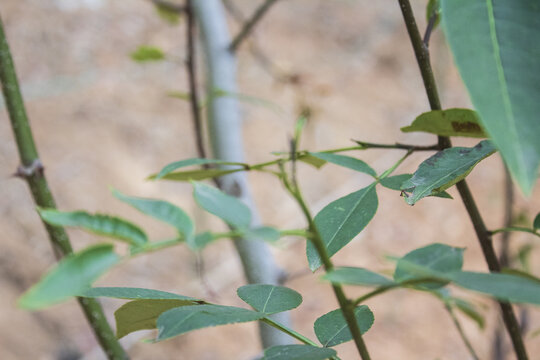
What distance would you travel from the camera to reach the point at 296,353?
25 centimetres

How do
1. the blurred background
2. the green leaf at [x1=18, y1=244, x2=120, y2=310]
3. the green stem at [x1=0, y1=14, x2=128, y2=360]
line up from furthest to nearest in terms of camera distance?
the blurred background, the green stem at [x1=0, y1=14, x2=128, y2=360], the green leaf at [x1=18, y1=244, x2=120, y2=310]

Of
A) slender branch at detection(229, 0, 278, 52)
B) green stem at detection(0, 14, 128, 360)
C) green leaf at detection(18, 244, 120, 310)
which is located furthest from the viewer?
slender branch at detection(229, 0, 278, 52)

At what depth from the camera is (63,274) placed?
6.1 inches

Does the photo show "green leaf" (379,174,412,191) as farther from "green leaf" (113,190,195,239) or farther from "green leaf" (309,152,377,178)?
→ "green leaf" (113,190,195,239)

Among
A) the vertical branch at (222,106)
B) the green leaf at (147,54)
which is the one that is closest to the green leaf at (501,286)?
the vertical branch at (222,106)

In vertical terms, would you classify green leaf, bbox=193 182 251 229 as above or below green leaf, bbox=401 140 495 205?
below

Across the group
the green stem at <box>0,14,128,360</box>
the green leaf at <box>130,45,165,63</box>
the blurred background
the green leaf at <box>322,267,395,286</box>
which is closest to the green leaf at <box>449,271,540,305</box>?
the green leaf at <box>322,267,395,286</box>

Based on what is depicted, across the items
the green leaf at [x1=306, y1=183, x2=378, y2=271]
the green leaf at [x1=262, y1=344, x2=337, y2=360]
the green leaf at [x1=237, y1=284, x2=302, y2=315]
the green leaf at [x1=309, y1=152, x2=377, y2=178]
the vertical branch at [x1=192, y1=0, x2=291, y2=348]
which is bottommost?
the green leaf at [x1=262, y1=344, x2=337, y2=360]

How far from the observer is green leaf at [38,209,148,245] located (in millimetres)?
172

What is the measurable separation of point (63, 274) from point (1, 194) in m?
1.65

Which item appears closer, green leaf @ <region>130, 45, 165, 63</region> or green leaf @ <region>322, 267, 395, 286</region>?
green leaf @ <region>322, 267, 395, 286</region>

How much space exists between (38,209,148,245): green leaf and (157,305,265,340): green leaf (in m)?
0.06

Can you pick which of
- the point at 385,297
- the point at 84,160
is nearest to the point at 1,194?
the point at 84,160

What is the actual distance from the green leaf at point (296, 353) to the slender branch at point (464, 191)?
0.47ft
